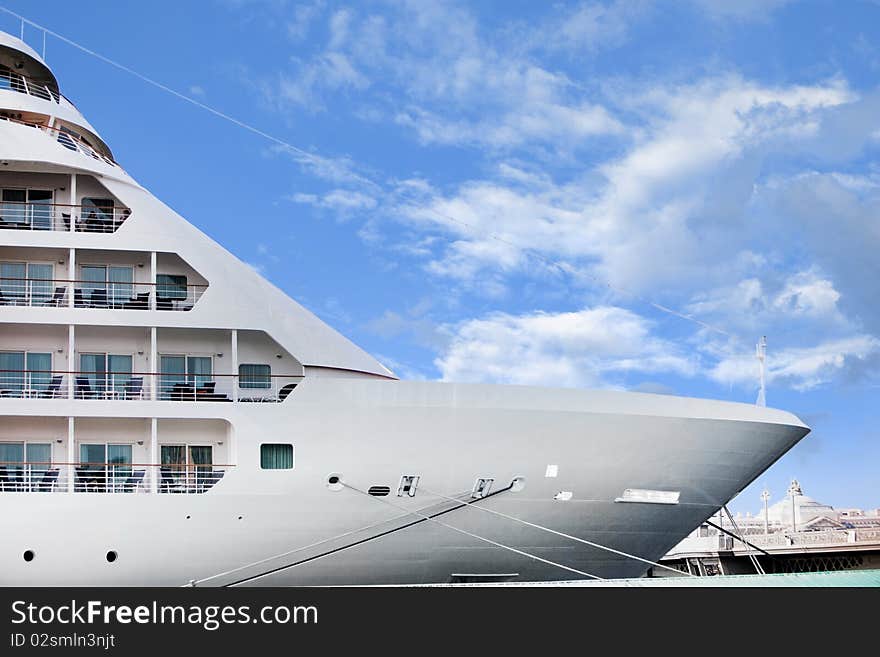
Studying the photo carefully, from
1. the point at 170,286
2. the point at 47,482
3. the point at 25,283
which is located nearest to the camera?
the point at 47,482

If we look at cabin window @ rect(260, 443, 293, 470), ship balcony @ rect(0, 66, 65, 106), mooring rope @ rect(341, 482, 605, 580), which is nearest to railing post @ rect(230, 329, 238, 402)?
cabin window @ rect(260, 443, 293, 470)

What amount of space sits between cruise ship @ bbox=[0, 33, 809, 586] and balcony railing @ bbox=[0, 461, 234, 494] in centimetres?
4

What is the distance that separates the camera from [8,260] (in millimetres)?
21156

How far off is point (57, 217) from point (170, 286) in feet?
8.27

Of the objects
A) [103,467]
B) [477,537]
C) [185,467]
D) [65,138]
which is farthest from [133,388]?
[477,537]

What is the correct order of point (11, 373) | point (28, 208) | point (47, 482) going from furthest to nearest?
point (28, 208) → point (11, 373) → point (47, 482)

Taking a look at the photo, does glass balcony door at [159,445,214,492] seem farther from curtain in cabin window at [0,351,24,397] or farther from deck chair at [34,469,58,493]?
curtain in cabin window at [0,351,24,397]

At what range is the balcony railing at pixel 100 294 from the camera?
67.8 feet

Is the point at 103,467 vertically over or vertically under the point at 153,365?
under

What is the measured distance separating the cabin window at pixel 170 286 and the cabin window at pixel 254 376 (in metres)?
1.79

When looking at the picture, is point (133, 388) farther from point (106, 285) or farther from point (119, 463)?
point (106, 285)

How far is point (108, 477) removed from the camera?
19391 mm
